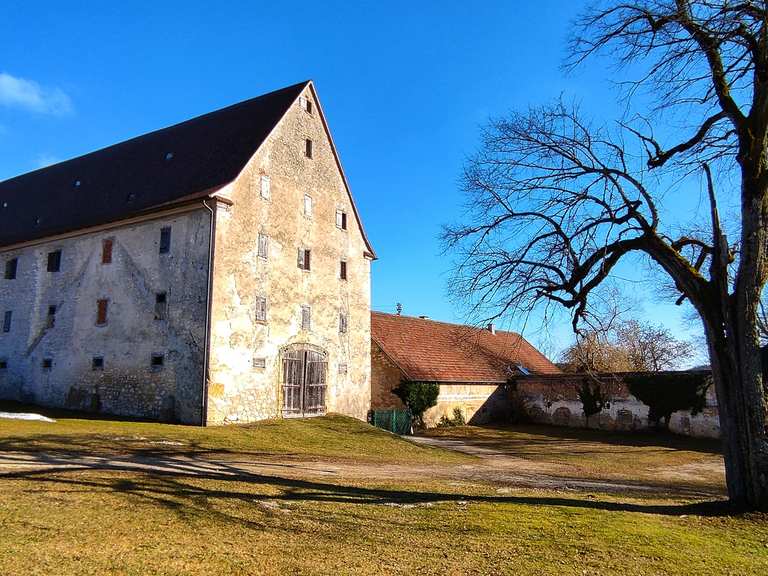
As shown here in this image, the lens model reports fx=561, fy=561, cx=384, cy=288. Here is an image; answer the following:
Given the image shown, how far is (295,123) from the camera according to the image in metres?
25.2

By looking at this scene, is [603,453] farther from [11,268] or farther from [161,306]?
[11,268]

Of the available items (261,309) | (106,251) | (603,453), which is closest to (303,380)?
(261,309)

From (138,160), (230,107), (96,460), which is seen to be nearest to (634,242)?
(96,460)

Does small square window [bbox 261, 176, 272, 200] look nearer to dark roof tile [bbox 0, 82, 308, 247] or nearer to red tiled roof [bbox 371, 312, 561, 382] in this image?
dark roof tile [bbox 0, 82, 308, 247]

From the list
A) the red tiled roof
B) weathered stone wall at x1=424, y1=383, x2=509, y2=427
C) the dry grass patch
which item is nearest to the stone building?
the red tiled roof

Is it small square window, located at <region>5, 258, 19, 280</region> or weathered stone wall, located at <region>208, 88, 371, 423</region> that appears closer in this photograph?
weathered stone wall, located at <region>208, 88, 371, 423</region>

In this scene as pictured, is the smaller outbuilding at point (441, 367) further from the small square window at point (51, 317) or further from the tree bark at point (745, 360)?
the tree bark at point (745, 360)

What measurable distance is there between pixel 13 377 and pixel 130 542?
24.4 m

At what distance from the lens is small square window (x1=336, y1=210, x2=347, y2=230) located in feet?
89.8

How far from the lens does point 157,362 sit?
2086cm

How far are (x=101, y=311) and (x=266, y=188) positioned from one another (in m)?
8.39

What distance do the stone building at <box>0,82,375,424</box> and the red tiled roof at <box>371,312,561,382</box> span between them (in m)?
3.05

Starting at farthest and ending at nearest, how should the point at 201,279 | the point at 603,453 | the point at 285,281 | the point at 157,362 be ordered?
1. the point at 285,281
2. the point at 603,453
3. the point at 157,362
4. the point at 201,279

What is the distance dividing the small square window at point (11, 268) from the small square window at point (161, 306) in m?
10.9
